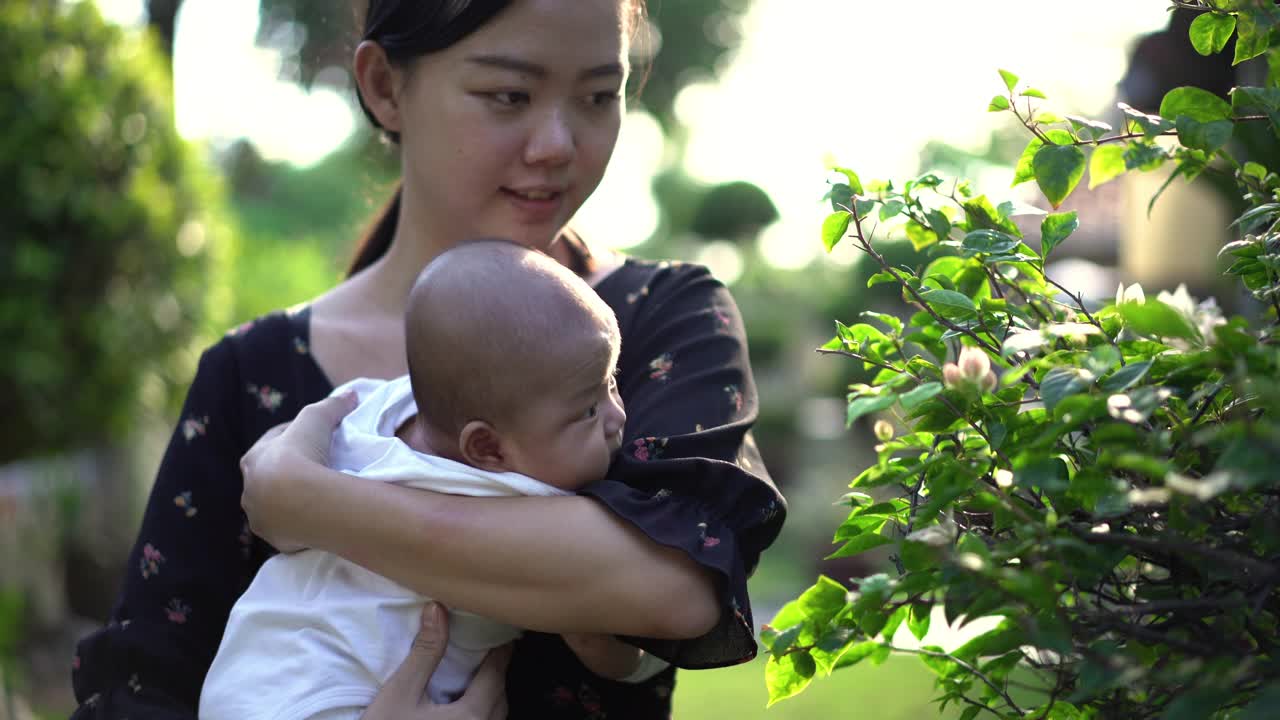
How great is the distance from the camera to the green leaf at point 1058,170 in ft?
4.45

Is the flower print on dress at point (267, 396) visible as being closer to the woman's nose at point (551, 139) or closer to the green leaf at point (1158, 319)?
the woman's nose at point (551, 139)

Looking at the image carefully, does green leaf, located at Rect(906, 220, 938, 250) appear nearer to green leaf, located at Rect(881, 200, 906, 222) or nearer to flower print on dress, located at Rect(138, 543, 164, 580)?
green leaf, located at Rect(881, 200, 906, 222)

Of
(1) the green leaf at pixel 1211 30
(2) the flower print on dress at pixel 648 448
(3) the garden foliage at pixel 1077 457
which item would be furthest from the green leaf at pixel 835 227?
(1) the green leaf at pixel 1211 30

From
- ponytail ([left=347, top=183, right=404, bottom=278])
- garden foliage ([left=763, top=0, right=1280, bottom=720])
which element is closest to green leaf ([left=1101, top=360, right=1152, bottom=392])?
garden foliage ([left=763, top=0, right=1280, bottom=720])

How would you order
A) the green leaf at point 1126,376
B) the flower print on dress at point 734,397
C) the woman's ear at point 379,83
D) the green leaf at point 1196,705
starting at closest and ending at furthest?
the green leaf at point 1196,705
the green leaf at point 1126,376
the flower print on dress at point 734,397
the woman's ear at point 379,83

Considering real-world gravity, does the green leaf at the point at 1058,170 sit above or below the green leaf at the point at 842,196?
above

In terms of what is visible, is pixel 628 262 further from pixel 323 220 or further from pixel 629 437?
pixel 323 220

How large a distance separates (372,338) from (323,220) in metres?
33.2

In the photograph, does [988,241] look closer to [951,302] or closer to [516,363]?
[951,302]

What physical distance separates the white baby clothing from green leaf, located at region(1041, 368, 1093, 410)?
2.31 feet

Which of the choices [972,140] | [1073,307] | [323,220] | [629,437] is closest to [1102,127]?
[1073,307]

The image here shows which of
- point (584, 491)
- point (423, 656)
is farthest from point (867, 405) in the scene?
point (423, 656)

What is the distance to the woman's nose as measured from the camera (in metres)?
1.91

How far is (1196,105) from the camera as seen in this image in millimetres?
1338
